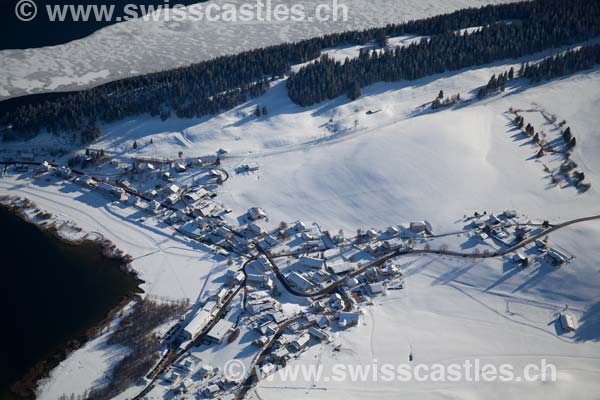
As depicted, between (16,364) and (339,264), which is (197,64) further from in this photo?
(16,364)

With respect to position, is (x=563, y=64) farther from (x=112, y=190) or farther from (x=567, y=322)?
(x=112, y=190)

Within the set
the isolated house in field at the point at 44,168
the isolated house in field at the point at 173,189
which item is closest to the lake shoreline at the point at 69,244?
the isolated house in field at the point at 44,168

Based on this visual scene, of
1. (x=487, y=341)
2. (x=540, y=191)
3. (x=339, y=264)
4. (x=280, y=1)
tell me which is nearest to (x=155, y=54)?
(x=280, y=1)

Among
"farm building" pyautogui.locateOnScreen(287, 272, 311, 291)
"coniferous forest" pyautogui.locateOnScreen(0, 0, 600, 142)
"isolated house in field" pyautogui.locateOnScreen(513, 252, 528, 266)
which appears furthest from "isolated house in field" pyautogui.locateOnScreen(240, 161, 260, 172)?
"isolated house in field" pyautogui.locateOnScreen(513, 252, 528, 266)

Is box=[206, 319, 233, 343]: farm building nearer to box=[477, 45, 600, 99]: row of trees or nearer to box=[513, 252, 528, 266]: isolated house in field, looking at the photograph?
box=[513, 252, 528, 266]: isolated house in field

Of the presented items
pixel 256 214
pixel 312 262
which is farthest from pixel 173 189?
pixel 312 262

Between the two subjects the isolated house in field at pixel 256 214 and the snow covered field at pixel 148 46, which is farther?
the snow covered field at pixel 148 46

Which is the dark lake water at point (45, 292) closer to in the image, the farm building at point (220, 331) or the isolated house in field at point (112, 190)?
the isolated house in field at point (112, 190)
